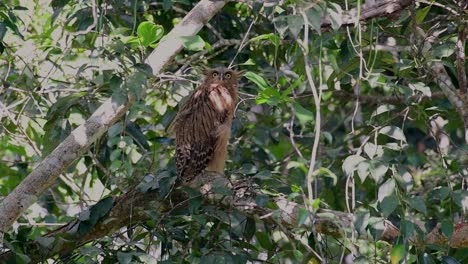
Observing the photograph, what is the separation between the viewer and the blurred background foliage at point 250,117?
4.46 m

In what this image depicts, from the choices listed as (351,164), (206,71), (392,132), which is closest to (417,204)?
(351,164)

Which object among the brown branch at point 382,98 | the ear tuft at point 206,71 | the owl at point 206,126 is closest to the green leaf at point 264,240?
the owl at point 206,126

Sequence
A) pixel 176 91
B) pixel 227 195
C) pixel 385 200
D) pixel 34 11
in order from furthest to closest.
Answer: pixel 176 91 < pixel 34 11 < pixel 227 195 < pixel 385 200

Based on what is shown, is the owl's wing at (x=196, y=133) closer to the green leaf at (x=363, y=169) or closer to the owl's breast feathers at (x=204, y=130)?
the owl's breast feathers at (x=204, y=130)

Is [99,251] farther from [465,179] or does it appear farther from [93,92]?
[465,179]

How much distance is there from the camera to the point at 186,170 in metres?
5.91

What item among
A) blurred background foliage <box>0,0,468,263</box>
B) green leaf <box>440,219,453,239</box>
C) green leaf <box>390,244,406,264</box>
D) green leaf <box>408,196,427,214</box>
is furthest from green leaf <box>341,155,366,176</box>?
green leaf <box>440,219,453,239</box>

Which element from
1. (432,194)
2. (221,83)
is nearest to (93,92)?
(221,83)

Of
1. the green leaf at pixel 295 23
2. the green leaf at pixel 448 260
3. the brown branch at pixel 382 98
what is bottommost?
the brown branch at pixel 382 98

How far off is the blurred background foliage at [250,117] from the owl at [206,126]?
12 centimetres

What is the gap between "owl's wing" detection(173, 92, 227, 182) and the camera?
19.8 feet

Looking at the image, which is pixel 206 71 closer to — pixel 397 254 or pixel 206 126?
pixel 206 126

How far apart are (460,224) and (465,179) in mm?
242

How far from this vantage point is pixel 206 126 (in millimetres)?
6281
